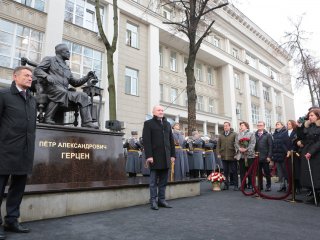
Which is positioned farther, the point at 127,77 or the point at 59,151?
the point at 127,77

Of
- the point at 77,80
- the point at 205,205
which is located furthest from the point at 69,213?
the point at 77,80

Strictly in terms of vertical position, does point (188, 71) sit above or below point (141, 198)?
above

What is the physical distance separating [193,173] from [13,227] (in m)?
9.61

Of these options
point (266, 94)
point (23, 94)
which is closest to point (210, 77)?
point (266, 94)

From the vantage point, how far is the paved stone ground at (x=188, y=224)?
3395 millimetres

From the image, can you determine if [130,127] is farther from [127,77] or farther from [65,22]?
[65,22]

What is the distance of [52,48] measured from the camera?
57.1 ft

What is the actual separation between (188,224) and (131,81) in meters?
19.0

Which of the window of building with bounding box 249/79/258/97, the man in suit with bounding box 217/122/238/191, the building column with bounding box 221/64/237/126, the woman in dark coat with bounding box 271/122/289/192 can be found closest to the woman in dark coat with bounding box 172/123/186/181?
the man in suit with bounding box 217/122/238/191

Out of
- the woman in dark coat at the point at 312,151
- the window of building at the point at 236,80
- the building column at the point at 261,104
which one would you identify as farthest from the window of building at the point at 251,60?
the woman in dark coat at the point at 312,151

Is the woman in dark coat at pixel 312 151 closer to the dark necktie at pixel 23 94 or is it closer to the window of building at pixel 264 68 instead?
the dark necktie at pixel 23 94

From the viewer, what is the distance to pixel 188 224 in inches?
156

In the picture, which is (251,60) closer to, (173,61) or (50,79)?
(173,61)

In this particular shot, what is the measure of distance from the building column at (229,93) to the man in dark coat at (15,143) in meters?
30.7
